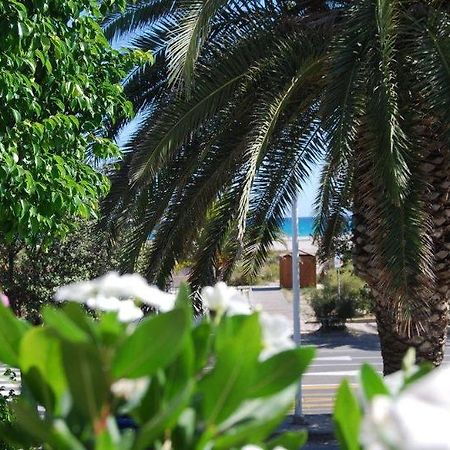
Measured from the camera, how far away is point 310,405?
14.6m

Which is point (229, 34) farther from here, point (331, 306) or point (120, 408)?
point (331, 306)

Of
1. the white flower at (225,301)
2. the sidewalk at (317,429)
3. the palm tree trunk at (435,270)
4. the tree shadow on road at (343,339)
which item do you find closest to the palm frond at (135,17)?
the palm tree trunk at (435,270)

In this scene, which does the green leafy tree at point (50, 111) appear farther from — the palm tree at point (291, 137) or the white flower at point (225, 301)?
the white flower at point (225, 301)

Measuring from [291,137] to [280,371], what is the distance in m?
6.68

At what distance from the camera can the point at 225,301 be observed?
1.25 meters

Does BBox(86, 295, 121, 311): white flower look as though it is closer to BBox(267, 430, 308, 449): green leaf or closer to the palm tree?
BBox(267, 430, 308, 449): green leaf

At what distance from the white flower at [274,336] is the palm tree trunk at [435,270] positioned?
17.8ft

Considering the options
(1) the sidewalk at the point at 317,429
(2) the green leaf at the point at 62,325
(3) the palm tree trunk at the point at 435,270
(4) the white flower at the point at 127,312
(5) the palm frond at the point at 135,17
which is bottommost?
(1) the sidewalk at the point at 317,429

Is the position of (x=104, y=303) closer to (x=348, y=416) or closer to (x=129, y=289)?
(x=129, y=289)

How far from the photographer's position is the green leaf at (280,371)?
102 cm

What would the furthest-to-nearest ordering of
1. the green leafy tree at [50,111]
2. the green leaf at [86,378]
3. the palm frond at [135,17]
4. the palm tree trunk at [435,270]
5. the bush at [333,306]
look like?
the bush at [333,306] → the palm frond at [135,17] → the palm tree trunk at [435,270] → the green leafy tree at [50,111] → the green leaf at [86,378]

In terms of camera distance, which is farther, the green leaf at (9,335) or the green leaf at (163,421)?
the green leaf at (9,335)

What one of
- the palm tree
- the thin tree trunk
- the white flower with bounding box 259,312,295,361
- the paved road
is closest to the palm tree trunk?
the palm tree

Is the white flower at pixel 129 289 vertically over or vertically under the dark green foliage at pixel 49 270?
over
